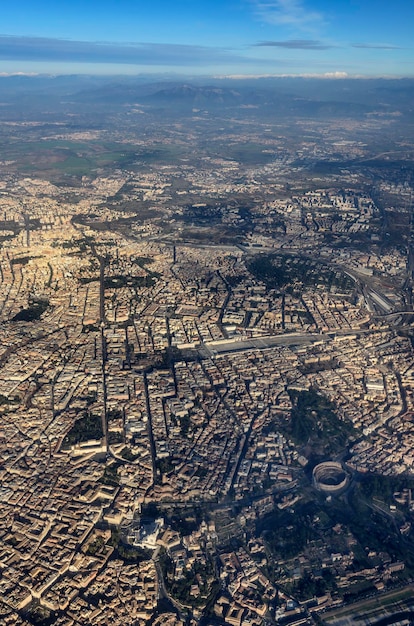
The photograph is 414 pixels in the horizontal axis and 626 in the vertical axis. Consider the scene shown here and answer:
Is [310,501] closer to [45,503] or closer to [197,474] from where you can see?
[197,474]

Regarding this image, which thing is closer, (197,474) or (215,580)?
(215,580)

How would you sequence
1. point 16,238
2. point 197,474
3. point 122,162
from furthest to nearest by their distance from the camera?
1. point 122,162
2. point 16,238
3. point 197,474

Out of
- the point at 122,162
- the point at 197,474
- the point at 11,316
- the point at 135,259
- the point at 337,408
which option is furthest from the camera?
the point at 122,162

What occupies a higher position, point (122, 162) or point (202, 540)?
point (122, 162)

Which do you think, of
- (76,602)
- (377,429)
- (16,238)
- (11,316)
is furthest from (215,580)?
(16,238)

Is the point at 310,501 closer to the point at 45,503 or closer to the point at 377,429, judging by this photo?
the point at 377,429

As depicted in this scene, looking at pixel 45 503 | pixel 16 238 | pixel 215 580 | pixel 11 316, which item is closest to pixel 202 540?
pixel 215 580
